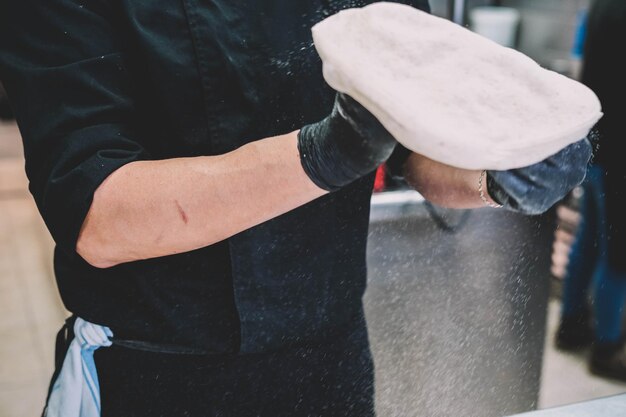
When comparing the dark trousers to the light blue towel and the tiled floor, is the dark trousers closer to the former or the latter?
the light blue towel

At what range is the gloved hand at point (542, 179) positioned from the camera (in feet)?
2.13

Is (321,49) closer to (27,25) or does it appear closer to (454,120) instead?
(454,120)

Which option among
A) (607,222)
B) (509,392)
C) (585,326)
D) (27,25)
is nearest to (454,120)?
(27,25)

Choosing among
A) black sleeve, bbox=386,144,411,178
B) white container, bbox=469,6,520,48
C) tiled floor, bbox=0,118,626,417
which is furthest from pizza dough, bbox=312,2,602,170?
white container, bbox=469,6,520,48

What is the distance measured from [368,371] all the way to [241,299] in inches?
11.6

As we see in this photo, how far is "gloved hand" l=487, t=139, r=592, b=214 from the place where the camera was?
0.65 metres

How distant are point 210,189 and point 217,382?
36 centimetres

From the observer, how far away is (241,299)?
2.69 feet

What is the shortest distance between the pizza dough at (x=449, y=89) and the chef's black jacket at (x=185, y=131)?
17cm

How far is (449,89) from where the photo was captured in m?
0.60

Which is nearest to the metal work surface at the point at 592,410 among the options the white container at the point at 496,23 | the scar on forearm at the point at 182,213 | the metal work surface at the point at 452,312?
the metal work surface at the point at 452,312

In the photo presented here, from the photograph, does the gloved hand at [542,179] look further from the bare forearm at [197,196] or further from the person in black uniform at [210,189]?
the bare forearm at [197,196]

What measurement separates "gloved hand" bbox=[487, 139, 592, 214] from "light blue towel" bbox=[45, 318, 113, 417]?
1.92 ft

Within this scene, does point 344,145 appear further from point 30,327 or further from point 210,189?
point 30,327
